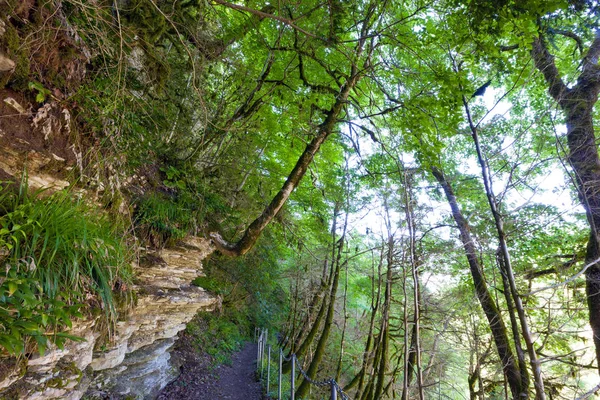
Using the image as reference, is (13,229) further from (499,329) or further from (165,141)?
(499,329)

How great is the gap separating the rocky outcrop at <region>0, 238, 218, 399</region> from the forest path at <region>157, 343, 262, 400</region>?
31 cm

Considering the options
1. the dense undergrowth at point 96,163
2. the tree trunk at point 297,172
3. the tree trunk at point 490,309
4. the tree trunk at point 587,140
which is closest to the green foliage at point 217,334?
the dense undergrowth at point 96,163

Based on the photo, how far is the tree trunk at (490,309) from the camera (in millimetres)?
5474

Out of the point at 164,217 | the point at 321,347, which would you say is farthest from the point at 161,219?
the point at 321,347

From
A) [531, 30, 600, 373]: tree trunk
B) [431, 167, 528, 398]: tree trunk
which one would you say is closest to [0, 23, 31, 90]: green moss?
[431, 167, 528, 398]: tree trunk

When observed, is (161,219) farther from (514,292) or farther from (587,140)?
(587,140)

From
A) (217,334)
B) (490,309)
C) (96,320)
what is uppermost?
(490,309)

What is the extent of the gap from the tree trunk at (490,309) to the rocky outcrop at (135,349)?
5.01 m

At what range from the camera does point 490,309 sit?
20.4 feet

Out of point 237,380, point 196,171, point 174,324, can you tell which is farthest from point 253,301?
point 196,171

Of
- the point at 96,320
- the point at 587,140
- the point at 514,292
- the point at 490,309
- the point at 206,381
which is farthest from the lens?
the point at 206,381

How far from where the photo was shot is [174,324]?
514cm

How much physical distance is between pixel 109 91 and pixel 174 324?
13.0ft

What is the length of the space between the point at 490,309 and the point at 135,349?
6.90 metres
